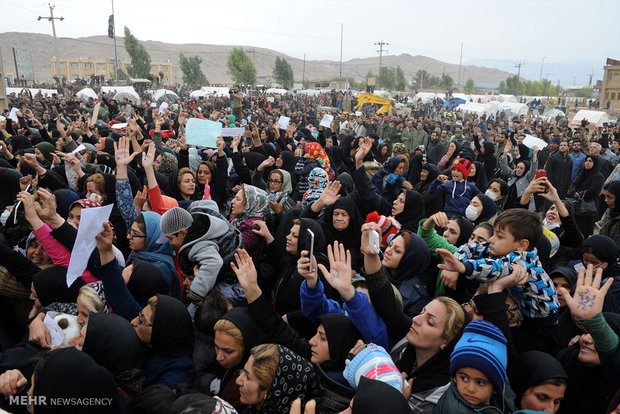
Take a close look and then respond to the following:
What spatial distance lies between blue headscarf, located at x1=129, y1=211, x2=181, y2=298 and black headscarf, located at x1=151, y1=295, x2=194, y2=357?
0.68 meters

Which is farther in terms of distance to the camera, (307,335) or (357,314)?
(307,335)

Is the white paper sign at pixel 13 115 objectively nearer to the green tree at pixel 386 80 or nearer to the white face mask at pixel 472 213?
the white face mask at pixel 472 213

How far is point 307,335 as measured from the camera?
283cm

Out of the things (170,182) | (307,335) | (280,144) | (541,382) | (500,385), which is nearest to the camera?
(500,385)

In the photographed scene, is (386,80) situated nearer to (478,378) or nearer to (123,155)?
(123,155)

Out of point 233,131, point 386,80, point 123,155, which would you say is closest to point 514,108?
point 233,131

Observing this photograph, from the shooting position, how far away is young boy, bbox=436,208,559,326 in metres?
→ 2.16

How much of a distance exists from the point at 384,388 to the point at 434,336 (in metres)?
0.61

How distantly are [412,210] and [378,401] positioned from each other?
3.24 meters

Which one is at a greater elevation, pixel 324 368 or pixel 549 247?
pixel 549 247

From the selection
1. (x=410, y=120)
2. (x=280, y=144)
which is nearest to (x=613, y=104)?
(x=410, y=120)

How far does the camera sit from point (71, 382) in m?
1.55

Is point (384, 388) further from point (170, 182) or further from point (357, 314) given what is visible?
point (170, 182)

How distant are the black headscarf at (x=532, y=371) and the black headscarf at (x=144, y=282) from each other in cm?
227
